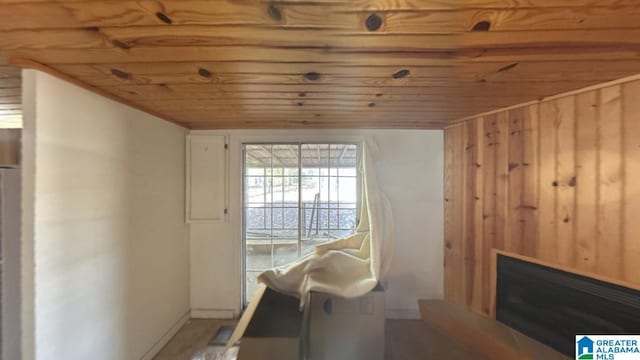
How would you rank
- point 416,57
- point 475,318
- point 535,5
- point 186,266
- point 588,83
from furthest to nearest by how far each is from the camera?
1. point 186,266
2. point 475,318
3. point 588,83
4. point 416,57
5. point 535,5

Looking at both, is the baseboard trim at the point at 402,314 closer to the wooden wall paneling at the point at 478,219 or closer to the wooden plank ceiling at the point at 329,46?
the wooden wall paneling at the point at 478,219

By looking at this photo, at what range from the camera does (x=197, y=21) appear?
36.3 inches

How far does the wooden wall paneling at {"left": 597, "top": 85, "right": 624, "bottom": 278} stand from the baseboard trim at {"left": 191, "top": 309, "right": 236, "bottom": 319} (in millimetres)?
3109

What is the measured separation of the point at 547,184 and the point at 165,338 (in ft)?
10.9

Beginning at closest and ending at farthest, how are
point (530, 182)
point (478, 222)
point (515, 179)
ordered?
point (530, 182), point (515, 179), point (478, 222)

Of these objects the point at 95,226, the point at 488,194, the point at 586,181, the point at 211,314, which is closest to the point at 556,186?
the point at 586,181

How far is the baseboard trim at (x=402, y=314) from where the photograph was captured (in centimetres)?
292

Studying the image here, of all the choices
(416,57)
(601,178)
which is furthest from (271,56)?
(601,178)

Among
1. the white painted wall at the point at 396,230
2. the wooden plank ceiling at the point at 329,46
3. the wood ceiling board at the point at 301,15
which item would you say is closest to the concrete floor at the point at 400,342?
the white painted wall at the point at 396,230

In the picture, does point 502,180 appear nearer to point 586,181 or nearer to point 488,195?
point 488,195

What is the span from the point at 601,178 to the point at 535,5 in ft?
4.15

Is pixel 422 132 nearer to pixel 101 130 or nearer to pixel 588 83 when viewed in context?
pixel 588 83

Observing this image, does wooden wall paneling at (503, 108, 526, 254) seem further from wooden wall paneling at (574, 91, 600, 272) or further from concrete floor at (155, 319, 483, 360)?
concrete floor at (155, 319, 483, 360)
